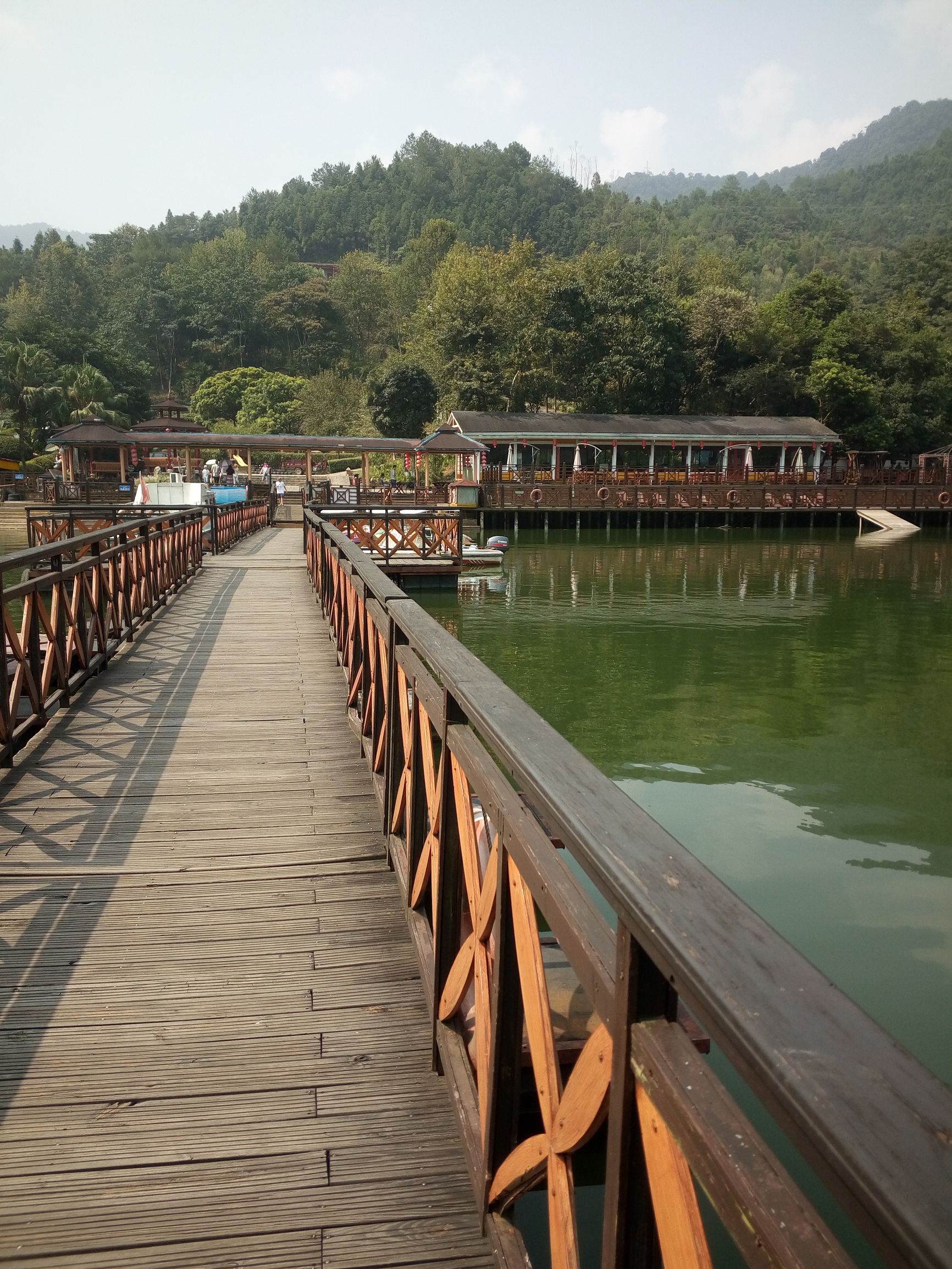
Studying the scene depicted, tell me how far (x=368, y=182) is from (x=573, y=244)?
37.6 m

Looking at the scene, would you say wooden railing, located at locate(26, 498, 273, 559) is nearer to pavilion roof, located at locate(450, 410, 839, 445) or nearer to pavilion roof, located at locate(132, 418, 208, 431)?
pavilion roof, located at locate(450, 410, 839, 445)

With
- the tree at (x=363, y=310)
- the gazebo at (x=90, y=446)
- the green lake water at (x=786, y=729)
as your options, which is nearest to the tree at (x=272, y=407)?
the gazebo at (x=90, y=446)

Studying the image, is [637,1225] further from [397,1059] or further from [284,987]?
[284,987]

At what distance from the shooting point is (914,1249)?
63cm

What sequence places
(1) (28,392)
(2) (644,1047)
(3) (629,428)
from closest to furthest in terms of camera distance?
(2) (644,1047), (3) (629,428), (1) (28,392)

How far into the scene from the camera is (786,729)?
10141 mm

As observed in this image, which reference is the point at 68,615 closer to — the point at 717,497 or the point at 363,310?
the point at 717,497

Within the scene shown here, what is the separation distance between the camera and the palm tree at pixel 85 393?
48.5m

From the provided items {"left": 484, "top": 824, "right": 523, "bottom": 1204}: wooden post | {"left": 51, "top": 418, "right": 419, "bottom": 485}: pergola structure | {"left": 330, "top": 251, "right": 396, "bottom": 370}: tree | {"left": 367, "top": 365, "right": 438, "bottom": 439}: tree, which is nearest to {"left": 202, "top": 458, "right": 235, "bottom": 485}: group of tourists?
{"left": 51, "top": 418, "right": 419, "bottom": 485}: pergola structure

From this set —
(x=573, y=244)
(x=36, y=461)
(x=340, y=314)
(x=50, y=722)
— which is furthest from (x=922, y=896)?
(x=573, y=244)

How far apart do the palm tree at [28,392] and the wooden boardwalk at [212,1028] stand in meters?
47.1

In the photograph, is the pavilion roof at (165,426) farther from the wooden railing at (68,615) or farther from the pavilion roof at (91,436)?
the wooden railing at (68,615)

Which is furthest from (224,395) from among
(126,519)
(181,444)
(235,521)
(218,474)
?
(126,519)

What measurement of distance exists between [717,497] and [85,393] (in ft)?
106
